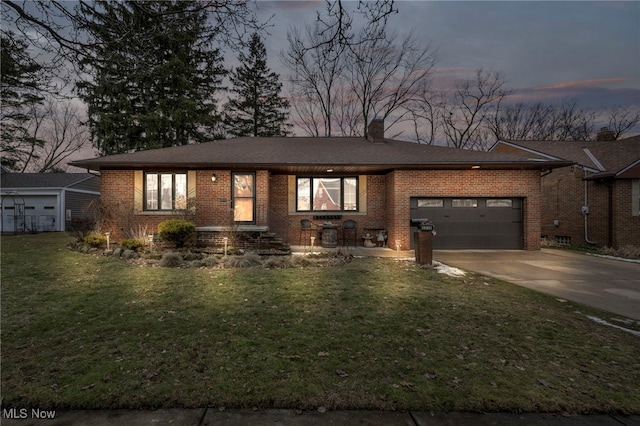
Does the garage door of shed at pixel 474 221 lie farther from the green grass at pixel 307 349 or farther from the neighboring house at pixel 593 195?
the green grass at pixel 307 349

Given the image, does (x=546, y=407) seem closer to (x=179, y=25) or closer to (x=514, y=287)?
(x=514, y=287)

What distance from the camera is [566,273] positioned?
832cm

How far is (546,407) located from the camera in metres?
2.50

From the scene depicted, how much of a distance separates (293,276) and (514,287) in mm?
4870

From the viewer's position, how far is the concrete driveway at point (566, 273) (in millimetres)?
5966

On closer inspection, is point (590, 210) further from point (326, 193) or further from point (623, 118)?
point (623, 118)

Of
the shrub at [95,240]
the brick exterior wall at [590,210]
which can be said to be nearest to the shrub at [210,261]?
the shrub at [95,240]

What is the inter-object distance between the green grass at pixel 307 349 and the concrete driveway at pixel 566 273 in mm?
836

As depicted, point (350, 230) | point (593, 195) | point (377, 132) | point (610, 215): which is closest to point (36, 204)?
point (350, 230)

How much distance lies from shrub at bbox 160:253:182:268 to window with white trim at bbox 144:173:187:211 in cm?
448

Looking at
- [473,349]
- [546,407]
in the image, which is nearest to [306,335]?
[473,349]

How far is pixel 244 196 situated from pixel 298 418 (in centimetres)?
1084

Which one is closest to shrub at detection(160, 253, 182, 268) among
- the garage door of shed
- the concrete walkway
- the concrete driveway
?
the concrete walkway

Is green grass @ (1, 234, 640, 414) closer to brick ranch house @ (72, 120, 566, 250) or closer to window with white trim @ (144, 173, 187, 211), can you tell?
brick ranch house @ (72, 120, 566, 250)
